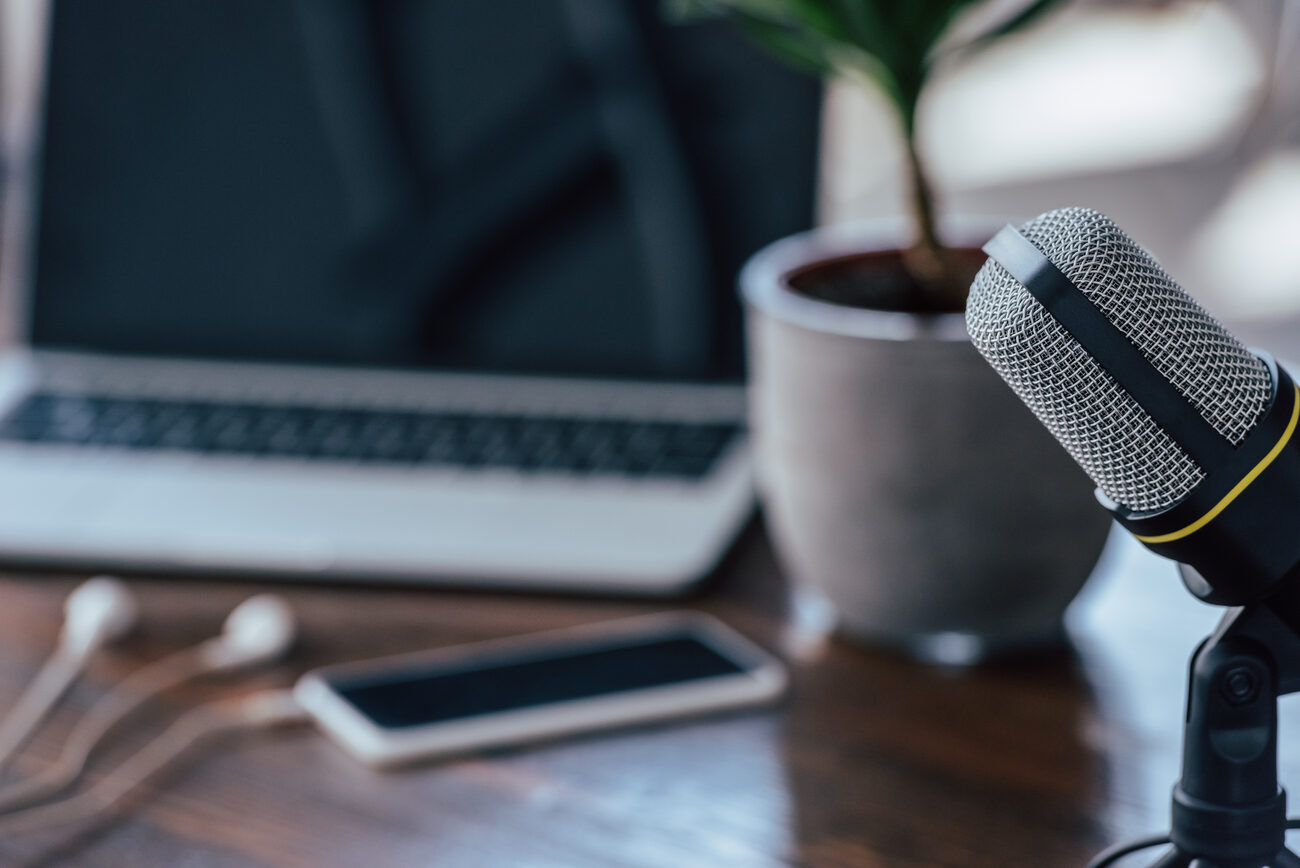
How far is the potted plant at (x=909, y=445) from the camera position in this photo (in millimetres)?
483

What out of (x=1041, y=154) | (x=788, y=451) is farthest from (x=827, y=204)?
(x=1041, y=154)

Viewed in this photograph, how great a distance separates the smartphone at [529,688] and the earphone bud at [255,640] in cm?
3

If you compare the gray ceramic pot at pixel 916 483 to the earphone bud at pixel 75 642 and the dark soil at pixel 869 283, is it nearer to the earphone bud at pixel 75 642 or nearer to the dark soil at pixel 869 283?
the dark soil at pixel 869 283

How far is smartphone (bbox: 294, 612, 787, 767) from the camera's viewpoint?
488 mm

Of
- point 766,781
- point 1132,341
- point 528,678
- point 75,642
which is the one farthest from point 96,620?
point 1132,341

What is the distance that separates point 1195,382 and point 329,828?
314 mm

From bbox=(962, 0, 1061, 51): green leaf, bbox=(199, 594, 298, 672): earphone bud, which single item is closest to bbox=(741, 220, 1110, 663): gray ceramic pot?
bbox=(962, 0, 1061, 51): green leaf

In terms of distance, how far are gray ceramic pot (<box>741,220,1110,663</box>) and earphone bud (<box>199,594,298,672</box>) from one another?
223 mm

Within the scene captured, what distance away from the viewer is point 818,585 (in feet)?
1.80

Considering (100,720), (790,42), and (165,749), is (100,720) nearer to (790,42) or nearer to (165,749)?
(165,749)

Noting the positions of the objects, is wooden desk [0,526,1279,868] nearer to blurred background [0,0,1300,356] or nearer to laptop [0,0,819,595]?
laptop [0,0,819,595]

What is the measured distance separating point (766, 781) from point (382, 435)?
349 mm

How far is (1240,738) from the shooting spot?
336mm

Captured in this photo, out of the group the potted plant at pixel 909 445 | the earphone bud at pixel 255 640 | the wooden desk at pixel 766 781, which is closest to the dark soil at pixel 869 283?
the potted plant at pixel 909 445
